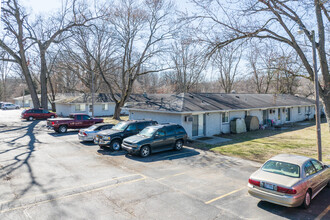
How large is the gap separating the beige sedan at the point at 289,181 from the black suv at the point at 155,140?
6861 mm

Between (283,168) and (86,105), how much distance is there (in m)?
35.0

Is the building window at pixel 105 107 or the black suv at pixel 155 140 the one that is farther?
the building window at pixel 105 107

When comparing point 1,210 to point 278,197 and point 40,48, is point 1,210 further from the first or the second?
point 40,48

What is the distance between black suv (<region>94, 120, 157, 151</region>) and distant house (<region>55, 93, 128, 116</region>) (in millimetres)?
22774

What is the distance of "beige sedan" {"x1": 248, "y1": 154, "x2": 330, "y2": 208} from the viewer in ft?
21.5

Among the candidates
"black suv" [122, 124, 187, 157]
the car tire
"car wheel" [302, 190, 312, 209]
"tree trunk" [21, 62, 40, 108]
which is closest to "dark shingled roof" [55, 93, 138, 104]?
"tree trunk" [21, 62, 40, 108]

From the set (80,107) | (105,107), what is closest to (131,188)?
(80,107)

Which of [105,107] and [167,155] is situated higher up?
[105,107]

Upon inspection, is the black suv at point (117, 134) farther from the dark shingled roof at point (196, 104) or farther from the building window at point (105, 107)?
the building window at point (105, 107)

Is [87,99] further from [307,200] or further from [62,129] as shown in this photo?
[307,200]

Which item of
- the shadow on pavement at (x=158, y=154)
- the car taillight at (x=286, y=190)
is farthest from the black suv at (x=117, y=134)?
the car taillight at (x=286, y=190)

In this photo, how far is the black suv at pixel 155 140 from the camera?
12931mm

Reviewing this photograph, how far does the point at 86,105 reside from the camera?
38188 millimetres

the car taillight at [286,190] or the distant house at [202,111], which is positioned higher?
the distant house at [202,111]
